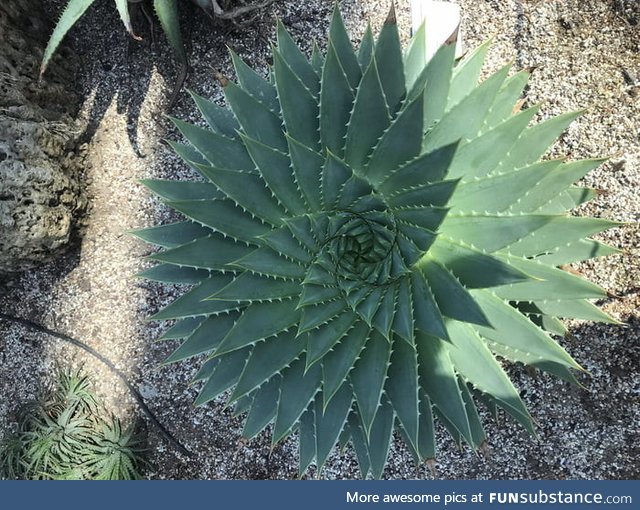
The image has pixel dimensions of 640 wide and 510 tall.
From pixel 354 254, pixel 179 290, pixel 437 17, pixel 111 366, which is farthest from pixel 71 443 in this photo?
pixel 437 17

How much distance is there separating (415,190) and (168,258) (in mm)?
705

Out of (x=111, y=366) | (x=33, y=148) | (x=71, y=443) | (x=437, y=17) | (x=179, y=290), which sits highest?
(x=437, y=17)

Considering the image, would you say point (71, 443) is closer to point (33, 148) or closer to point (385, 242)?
point (33, 148)

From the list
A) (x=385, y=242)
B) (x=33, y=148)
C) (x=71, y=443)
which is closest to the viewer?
(x=385, y=242)

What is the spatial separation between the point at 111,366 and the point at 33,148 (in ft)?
3.57

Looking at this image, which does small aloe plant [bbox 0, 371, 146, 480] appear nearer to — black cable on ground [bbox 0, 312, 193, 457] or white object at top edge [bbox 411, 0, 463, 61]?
black cable on ground [bbox 0, 312, 193, 457]

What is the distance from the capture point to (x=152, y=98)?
8.88 feet

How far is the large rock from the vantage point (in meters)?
2.30

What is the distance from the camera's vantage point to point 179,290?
2.70 m

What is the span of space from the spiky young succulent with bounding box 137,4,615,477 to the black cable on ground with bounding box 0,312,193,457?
4.11 feet

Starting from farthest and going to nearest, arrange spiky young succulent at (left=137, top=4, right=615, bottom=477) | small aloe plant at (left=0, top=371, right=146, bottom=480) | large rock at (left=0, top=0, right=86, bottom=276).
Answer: small aloe plant at (left=0, top=371, right=146, bottom=480), large rock at (left=0, top=0, right=86, bottom=276), spiky young succulent at (left=137, top=4, right=615, bottom=477)

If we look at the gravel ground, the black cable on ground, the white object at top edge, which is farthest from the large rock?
the white object at top edge

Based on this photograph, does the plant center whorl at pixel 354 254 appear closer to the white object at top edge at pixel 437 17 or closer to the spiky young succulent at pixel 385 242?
the spiky young succulent at pixel 385 242

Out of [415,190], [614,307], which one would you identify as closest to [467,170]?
[415,190]
